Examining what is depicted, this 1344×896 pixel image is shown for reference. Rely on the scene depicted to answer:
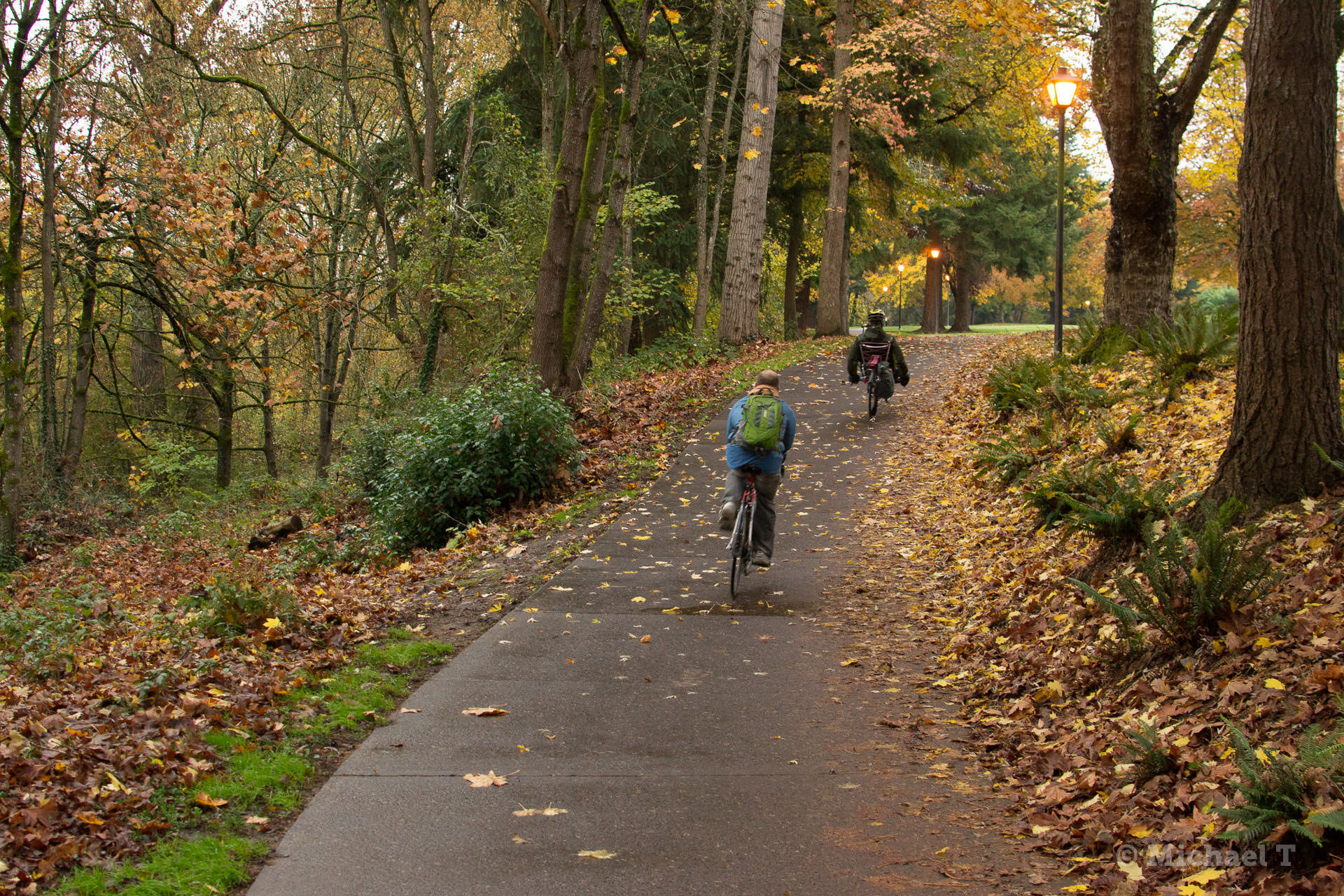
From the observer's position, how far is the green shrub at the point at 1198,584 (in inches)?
218

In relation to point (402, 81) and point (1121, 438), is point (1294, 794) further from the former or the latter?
point (402, 81)

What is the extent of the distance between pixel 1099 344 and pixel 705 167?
44.3 feet

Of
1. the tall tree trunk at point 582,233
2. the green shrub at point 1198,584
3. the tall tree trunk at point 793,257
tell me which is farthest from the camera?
the tall tree trunk at point 793,257

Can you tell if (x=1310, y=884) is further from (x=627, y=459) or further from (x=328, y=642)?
(x=627, y=459)

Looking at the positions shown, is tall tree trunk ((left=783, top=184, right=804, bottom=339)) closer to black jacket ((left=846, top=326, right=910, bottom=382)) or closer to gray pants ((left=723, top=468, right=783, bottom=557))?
black jacket ((left=846, top=326, right=910, bottom=382))

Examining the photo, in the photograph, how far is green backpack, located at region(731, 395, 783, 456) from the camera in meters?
8.93

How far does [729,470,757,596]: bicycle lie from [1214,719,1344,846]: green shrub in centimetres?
509

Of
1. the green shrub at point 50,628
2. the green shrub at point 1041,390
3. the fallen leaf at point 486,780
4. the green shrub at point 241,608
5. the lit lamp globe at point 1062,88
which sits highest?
the lit lamp globe at point 1062,88

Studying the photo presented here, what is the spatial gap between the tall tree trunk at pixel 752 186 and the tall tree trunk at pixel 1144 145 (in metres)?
9.92

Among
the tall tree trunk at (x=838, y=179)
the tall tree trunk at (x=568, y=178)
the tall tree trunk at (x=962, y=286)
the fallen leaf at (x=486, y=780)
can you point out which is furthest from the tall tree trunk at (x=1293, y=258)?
the tall tree trunk at (x=962, y=286)

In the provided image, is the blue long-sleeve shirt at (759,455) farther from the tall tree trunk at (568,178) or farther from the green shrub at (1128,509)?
the tall tree trunk at (568,178)

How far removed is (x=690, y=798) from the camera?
16.3 ft

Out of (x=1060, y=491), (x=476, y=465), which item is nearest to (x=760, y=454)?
(x=1060, y=491)

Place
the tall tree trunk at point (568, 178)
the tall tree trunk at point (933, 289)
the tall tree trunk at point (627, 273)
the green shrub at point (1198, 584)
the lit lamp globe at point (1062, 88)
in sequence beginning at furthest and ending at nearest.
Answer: the tall tree trunk at point (933, 289), the tall tree trunk at point (627, 273), the lit lamp globe at point (1062, 88), the tall tree trunk at point (568, 178), the green shrub at point (1198, 584)
